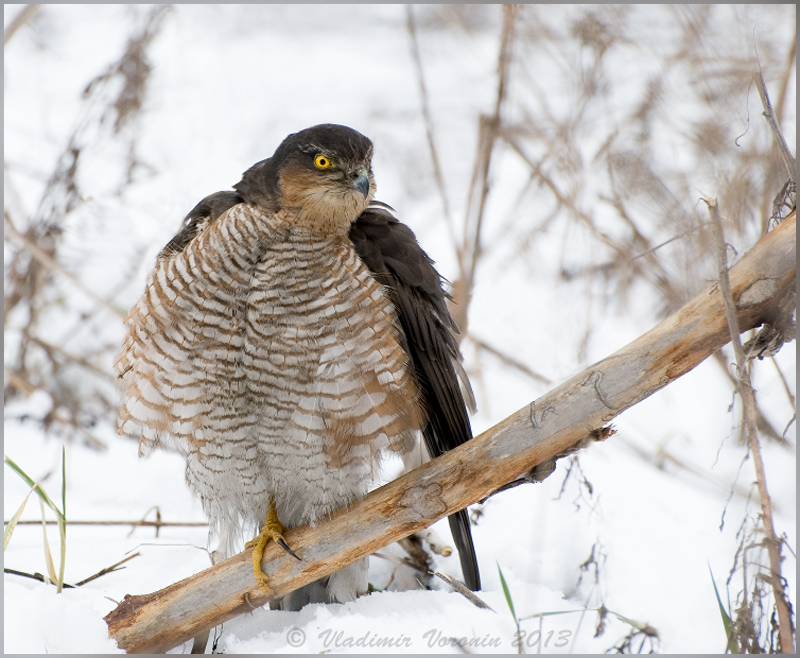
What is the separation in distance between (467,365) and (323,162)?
1964 mm

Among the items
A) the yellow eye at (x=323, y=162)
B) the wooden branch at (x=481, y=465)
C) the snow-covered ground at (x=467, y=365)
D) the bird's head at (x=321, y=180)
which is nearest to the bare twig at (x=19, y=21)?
the snow-covered ground at (x=467, y=365)

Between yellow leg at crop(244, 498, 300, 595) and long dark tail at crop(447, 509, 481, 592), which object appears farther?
long dark tail at crop(447, 509, 481, 592)

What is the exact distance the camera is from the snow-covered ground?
7.18ft

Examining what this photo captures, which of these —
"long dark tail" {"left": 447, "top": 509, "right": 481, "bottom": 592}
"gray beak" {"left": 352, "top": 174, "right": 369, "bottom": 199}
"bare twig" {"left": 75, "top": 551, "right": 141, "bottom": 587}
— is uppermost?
"gray beak" {"left": 352, "top": 174, "right": 369, "bottom": 199}

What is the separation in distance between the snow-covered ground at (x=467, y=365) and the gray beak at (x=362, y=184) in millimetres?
1201

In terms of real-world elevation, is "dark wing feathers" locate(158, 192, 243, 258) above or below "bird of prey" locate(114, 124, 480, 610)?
above

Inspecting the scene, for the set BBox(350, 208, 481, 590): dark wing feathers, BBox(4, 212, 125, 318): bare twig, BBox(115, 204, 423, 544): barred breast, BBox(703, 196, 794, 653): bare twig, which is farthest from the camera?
BBox(4, 212, 125, 318): bare twig

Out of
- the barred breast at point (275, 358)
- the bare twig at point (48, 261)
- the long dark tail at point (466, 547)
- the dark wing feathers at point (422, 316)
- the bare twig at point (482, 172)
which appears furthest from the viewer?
the bare twig at point (48, 261)

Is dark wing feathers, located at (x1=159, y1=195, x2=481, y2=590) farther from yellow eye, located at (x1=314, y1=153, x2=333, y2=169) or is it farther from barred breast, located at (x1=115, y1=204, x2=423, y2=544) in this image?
yellow eye, located at (x1=314, y1=153, x2=333, y2=169)

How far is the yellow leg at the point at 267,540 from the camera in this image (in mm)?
2078

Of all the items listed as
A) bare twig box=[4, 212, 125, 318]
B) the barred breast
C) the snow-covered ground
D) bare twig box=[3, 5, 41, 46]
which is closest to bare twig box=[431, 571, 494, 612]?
the snow-covered ground

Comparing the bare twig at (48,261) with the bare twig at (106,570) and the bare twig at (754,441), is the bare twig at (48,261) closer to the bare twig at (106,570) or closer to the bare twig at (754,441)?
the bare twig at (106,570)

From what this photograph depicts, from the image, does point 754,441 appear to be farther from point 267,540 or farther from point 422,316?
point 267,540

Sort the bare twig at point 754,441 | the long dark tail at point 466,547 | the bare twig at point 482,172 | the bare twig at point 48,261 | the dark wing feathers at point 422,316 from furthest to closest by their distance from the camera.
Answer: the bare twig at point 48,261 → the bare twig at point 482,172 → the long dark tail at point 466,547 → the dark wing feathers at point 422,316 → the bare twig at point 754,441
